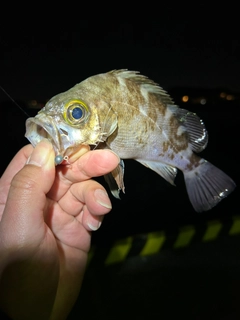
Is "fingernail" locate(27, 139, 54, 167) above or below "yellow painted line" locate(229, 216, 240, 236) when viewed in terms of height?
above


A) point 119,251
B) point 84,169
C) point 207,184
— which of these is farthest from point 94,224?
point 119,251

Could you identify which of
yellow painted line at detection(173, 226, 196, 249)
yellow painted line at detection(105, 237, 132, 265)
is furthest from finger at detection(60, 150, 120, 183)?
yellow painted line at detection(173, 226, 196, 249)

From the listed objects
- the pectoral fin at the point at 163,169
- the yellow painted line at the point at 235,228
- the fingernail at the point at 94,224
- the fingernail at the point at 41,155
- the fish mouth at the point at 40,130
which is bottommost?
the yellow painted line at the point at 235,228

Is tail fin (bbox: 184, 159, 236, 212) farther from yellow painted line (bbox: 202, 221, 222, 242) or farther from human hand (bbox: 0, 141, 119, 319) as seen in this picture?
yellow painted line (bbox: 202, 221, 222, 242)

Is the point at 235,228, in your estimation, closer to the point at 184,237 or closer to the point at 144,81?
the point at 184,237

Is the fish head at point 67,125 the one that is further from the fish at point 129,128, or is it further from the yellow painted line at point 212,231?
the yellow painted line at point 212,231

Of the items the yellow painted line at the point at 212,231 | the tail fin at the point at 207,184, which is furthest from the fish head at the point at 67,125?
the yellow painted line at the point at 212,231
